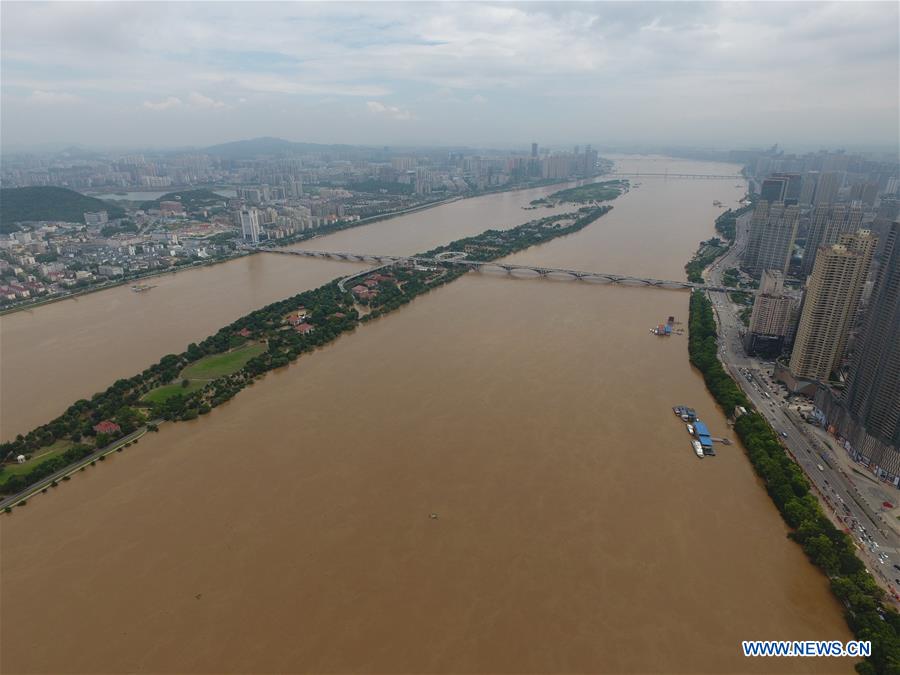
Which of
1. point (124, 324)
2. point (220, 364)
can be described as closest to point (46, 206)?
point (124, 324)

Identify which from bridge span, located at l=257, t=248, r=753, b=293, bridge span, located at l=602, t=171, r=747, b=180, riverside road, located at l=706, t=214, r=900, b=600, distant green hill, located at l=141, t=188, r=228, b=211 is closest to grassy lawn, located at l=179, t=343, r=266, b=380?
bridge span, located at l=257, t=248, r=753, b=293

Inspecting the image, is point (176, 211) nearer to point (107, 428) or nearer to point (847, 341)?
point (107, 428)

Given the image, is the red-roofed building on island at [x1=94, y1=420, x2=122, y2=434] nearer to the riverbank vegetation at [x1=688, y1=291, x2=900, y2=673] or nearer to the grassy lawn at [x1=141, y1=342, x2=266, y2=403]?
the grassy lawn at [x1=141, y1=342, x2=266, y2=403]

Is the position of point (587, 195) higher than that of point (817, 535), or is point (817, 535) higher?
point (587, 195)

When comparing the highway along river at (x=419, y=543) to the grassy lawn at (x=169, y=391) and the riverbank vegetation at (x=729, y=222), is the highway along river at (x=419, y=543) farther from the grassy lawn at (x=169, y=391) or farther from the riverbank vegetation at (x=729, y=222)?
the riverbank vegetation at (x=729, y=222)

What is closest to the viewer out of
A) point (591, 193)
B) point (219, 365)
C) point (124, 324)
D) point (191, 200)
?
point (219, 365)

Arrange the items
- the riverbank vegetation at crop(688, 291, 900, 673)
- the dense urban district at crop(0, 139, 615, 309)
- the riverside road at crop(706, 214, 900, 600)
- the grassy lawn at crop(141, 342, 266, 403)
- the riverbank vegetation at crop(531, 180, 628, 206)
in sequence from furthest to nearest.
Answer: the riverbank vegetation at crop(531, 180, 628, 206) < the dense urban district at crop(0, 139, 615, 309) < the grassy lawn at crop(141, 342, 266, 403) < the riverside road at crop(706, 214, 900, 600) < the riverbank vegetation at crop(688, 291, 900, 673)
